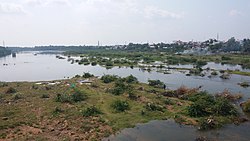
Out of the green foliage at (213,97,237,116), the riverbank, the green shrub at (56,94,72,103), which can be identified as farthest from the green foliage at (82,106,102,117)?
the green foliage at (213,97,237,116)

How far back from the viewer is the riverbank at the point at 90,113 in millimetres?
20719

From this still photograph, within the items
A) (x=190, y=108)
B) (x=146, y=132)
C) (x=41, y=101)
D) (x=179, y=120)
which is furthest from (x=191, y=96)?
(x=41, y=101)

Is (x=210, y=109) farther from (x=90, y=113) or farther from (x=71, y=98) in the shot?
(x=71, y=98)

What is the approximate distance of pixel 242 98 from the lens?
105ft

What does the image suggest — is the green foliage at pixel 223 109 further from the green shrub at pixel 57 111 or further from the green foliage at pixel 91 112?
the green shrub at pixel 57 111

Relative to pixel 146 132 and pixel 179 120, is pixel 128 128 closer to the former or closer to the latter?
pixel 146 132

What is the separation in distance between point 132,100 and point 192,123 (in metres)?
8.97

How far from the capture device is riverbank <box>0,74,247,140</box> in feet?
68.0

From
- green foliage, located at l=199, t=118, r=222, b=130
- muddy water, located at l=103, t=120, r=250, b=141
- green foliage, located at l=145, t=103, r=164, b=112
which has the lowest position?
muddy water, located at l=103, t=120, r=250, b=141

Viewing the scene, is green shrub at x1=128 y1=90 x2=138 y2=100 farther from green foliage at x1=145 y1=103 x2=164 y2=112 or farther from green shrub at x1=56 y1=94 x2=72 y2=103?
green shrub at x1=56 y1=94 x2=72 y2=103

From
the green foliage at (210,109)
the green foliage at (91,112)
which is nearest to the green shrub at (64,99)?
the green foliage at (91,112)

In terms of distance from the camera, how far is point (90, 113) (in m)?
24.5

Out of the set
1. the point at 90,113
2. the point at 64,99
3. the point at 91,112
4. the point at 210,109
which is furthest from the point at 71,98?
the point at 210,109

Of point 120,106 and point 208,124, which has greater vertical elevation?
point 120,106
